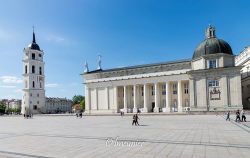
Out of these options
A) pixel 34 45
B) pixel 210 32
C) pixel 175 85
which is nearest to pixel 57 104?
pixel 34 45

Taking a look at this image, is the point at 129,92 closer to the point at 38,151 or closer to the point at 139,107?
the point at 139,107

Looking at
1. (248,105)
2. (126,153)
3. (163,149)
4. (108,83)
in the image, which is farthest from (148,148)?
(108,83)

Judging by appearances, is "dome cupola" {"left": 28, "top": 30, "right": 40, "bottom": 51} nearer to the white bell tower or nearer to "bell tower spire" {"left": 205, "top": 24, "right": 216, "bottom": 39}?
the white bell tower

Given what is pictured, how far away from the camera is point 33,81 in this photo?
85.1m

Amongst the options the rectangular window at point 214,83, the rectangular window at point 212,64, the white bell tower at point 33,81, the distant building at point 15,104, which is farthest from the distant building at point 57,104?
the rectangular window at point 212,64

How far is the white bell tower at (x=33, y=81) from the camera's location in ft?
275

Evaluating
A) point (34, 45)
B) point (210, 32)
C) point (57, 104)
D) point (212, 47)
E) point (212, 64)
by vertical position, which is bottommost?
point (57, 104)

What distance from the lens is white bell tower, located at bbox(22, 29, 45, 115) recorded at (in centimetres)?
8394

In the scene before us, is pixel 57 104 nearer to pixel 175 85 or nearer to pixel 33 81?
pixel 33 81

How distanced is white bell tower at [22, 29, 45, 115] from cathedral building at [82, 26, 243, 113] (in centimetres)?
2340

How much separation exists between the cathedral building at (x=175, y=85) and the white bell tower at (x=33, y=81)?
76.8 feet

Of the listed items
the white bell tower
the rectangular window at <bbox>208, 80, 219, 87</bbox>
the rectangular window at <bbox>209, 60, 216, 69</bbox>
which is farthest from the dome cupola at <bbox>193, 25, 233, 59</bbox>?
the white bell tower

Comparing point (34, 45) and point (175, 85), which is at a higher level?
point (34, 45)

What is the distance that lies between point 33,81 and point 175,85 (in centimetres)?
5590
